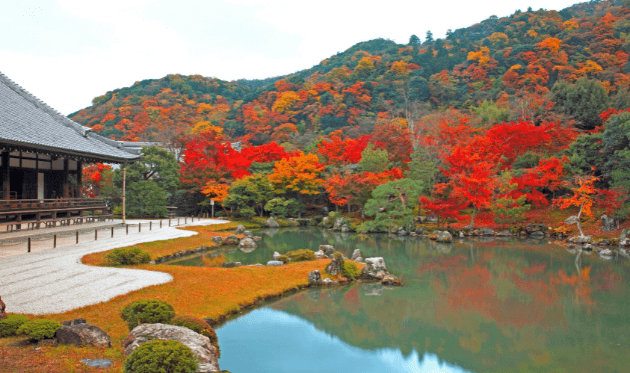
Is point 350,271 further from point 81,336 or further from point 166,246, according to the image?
point 81,336

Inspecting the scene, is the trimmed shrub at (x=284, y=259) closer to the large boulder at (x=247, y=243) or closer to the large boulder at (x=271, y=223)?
the large boulder at (x=247, y=243)

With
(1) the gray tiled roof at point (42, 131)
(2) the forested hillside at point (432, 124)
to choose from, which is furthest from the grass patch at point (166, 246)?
(2) the forested hillside at point (432, 124)

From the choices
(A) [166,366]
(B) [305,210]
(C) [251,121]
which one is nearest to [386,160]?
(B) [305,210]

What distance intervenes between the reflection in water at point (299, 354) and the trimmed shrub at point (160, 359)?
8.35ft

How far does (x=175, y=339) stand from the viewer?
4.96m

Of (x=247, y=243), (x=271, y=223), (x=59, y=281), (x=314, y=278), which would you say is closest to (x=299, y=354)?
(x=314, y=278)

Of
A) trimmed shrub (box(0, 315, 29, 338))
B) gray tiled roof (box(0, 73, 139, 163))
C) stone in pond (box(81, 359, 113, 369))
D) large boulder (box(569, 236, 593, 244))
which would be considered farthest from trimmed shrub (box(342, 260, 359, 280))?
large boulder (box(569, 236, 593, 244))

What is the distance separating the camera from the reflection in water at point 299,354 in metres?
6.55

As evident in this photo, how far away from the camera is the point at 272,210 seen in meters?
27.9

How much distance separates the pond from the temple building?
10.2 meters

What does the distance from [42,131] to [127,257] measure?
7228mm

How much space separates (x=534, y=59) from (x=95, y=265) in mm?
50925

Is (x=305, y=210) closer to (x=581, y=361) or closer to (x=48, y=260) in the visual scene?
(x=48, y=260)

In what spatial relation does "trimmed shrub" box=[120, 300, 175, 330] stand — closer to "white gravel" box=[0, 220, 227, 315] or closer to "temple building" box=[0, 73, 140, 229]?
"white gravel" box=[0, 220, 227, 315]
